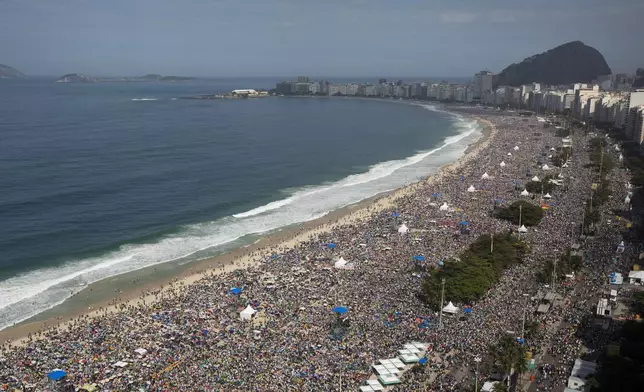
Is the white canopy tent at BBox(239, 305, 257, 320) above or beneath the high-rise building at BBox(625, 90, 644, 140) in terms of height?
beneath

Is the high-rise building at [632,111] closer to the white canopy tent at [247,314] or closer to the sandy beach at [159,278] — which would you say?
the sandy beach at [159,278]

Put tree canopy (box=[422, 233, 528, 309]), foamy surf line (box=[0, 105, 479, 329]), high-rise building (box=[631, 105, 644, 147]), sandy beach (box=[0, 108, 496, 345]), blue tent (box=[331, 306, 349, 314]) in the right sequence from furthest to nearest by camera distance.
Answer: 1. high-rise building (box=[631, 105, 644, 147])
2. foamy surf line (box=[0, 105, 479, 329])
3. sandy beach (box=[0, 108, 496, 345])
4. tree canopy (box=[422, 233, 528, 309])
5. blue tent (box=[331, 306, 349, 314])

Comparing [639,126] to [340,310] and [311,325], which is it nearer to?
[340,310]

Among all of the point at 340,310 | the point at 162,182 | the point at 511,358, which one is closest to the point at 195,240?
the point at 340,310

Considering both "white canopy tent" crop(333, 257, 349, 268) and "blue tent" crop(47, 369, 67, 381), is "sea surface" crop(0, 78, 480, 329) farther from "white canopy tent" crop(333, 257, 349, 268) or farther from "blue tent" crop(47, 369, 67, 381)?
Result: "white canopy tent" crop(333, 257, 349, 268)

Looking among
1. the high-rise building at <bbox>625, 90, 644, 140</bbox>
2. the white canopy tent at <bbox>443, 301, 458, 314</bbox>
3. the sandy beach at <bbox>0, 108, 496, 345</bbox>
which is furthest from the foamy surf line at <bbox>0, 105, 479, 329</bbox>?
the high-rise building at <bbox>625, 90, 644, 140</bbox>

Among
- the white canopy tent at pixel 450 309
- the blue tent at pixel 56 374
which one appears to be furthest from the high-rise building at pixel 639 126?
the blue tent at pixel 56 374
